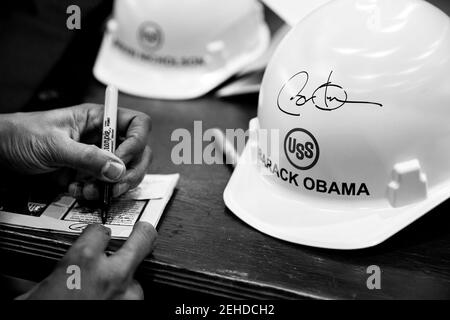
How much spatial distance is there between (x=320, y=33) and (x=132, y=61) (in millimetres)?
602

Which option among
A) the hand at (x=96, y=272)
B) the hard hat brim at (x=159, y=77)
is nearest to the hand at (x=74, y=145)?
the hand at (x=96, y=272)

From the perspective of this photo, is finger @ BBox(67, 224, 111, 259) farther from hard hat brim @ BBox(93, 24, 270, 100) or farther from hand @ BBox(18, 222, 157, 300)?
hard hat brim @ BBox(93, 24, 270, 100)

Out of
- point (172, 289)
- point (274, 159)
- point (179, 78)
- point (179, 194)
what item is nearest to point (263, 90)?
point (274, 159)

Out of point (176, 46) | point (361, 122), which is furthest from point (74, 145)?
point (176, 46)

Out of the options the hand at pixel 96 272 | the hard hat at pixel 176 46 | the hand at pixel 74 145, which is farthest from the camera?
the hard hat at pixel 176 46

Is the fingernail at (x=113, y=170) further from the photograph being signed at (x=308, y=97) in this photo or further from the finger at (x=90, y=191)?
the photograph being signed at (x=308, y=97)

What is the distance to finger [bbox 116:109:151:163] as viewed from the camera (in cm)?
94

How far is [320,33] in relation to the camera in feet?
2.97

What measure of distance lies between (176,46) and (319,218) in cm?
61

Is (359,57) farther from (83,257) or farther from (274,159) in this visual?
(83,257)

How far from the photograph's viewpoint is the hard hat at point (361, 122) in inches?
33.7

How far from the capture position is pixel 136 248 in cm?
84

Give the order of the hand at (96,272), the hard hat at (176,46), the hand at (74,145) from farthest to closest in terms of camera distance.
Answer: the hard hat at (176,46) < the hand at (74,145) < the hand at (96,272)

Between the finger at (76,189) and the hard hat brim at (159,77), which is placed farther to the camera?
the hard hat brim at (159,77)
